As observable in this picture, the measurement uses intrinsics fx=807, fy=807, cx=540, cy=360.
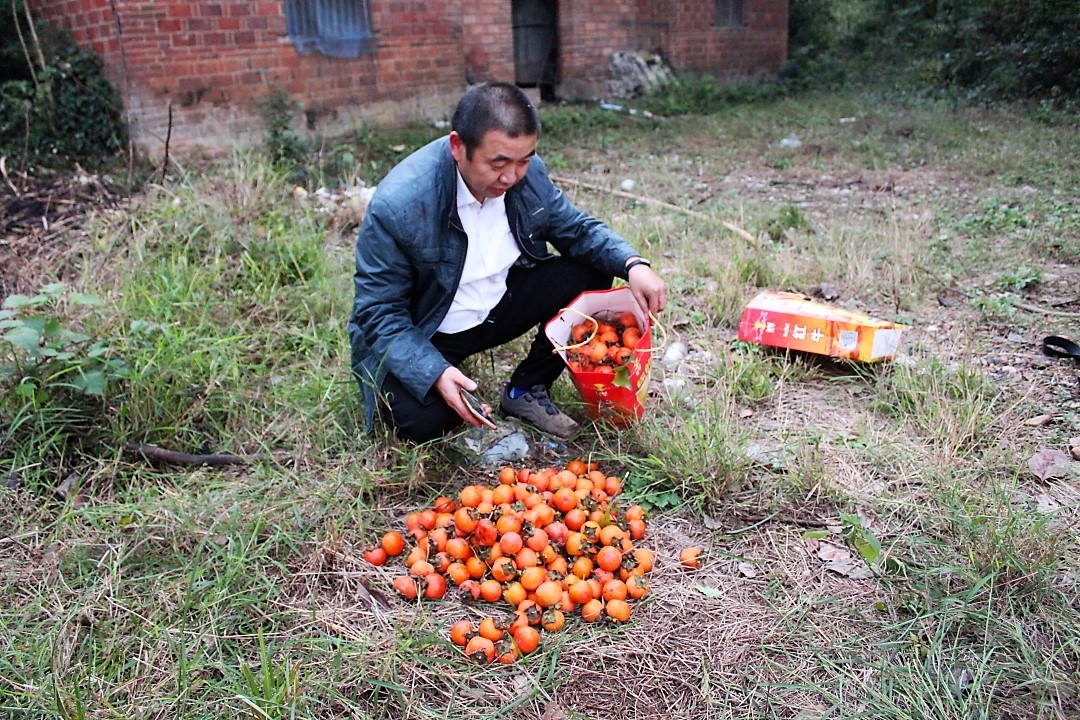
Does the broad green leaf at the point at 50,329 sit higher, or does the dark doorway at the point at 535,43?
the dark doorway at the point at 535,43

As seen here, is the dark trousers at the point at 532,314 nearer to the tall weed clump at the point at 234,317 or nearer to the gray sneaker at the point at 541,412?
the gray sneaker at the point at 541,412

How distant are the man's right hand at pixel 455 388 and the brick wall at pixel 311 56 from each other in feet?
10.6

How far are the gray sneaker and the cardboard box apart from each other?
103 cm

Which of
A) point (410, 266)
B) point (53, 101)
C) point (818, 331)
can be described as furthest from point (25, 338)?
point (53, 101)

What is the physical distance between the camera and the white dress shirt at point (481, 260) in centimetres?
272

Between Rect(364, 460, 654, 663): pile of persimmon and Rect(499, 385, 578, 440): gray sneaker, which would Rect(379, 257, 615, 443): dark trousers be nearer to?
Rect(499, 385, 578, 440): gray sneaker

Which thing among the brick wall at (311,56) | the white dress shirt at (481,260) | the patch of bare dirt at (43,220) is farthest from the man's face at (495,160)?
the brick wall at (311,56)

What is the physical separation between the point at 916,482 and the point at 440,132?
23.2ft

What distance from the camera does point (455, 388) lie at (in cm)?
240

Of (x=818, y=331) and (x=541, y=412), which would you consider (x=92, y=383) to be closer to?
(x=541, y=412)

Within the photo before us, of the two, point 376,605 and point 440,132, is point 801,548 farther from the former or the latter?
point 440,132

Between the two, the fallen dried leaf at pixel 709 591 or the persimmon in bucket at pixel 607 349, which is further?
the persimmon in bucket at pixel 607 349

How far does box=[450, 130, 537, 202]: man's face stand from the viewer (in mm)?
2388

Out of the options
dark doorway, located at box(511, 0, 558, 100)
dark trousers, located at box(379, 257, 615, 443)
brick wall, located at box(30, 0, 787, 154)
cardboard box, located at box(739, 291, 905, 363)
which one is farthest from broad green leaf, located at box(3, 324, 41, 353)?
dark doorway, located at box(511, 0, 558, 100)
